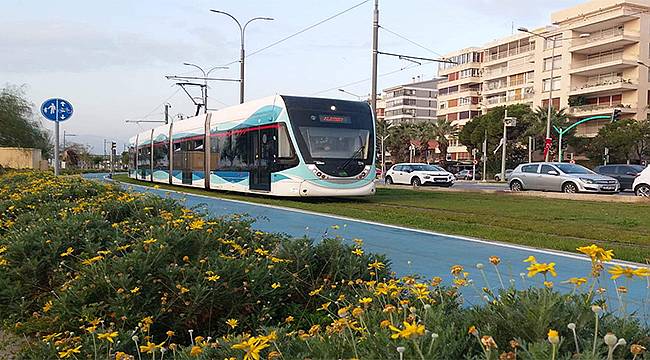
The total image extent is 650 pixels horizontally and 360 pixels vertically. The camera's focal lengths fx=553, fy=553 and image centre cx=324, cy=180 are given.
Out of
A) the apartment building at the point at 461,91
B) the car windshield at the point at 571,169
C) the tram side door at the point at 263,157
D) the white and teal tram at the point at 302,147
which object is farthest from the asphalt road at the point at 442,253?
the apartment building at the point at 461,91

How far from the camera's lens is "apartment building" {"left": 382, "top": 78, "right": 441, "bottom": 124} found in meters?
128

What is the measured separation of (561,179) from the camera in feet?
79.1

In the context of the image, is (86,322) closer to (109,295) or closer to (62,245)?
(109,295)

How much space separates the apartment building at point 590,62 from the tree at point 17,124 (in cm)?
4719

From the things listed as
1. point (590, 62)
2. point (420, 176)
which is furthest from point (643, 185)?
point (590, 62)

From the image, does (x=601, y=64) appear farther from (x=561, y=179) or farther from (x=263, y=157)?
(x=263, y=157)

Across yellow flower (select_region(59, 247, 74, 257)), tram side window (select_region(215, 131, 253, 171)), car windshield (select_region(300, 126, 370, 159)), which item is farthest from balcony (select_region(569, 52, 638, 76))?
yellow flower (select_region(59, 247, 74, 257))

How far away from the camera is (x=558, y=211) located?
15508mm

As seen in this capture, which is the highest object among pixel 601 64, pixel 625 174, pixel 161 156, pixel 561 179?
pixel 601 64

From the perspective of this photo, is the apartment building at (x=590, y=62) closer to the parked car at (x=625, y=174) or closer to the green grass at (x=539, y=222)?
the parked car at (x=625, y=174)

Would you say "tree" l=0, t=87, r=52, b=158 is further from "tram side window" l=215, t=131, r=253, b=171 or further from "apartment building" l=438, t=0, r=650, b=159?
"apartment building" l=438, t=0, r=650, b=159

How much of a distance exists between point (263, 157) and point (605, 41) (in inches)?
2185

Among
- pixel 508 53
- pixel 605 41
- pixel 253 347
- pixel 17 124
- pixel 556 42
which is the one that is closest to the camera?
pixel 253 347

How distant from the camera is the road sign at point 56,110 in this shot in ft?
49.4
